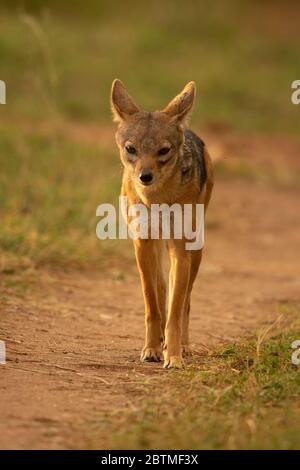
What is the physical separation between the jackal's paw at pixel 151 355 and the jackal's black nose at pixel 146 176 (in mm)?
1112

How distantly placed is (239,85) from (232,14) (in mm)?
6509

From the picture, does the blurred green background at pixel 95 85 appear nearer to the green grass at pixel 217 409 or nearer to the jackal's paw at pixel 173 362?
the jackal's paw at pixel 173 362

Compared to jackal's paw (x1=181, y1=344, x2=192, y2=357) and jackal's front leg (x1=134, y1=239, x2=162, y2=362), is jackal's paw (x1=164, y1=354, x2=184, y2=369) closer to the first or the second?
jackal's front leg (x1=134, y1=239, x2=162, y2=362)

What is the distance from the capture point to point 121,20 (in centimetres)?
2392

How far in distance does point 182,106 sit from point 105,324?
1.87 metres

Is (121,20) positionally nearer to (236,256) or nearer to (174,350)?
(236,256)

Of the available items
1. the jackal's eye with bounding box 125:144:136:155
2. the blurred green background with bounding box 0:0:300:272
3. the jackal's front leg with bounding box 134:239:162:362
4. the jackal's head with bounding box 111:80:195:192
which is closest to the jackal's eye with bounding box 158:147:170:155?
the jackal's head with bounding box 111:80:195:192

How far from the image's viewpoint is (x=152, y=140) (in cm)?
639

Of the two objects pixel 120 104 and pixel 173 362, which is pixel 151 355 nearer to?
pixel 173 362

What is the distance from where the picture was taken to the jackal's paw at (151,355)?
255 inches

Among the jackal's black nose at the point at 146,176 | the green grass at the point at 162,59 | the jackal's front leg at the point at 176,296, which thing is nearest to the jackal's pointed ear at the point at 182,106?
the jackal's black nose at the point at 146,176

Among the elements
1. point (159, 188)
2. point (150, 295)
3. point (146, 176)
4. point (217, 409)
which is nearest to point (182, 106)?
Answer: point (159, 188)

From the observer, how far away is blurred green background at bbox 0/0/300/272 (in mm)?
10359

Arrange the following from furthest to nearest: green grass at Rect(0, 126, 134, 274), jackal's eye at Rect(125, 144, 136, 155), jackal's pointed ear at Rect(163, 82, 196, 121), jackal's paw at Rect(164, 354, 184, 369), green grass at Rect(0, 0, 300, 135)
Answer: green grass at Rect(0, 0, 300, 135) < green grass at Rect(0, 126, 134, 274) < jackal's pointed ear at Rect(163, 82, 196, 121) < jackal's eye at Rect(125, 144, 136, 155) < jackal's paw at Rect(164, 354, 184, 369)
